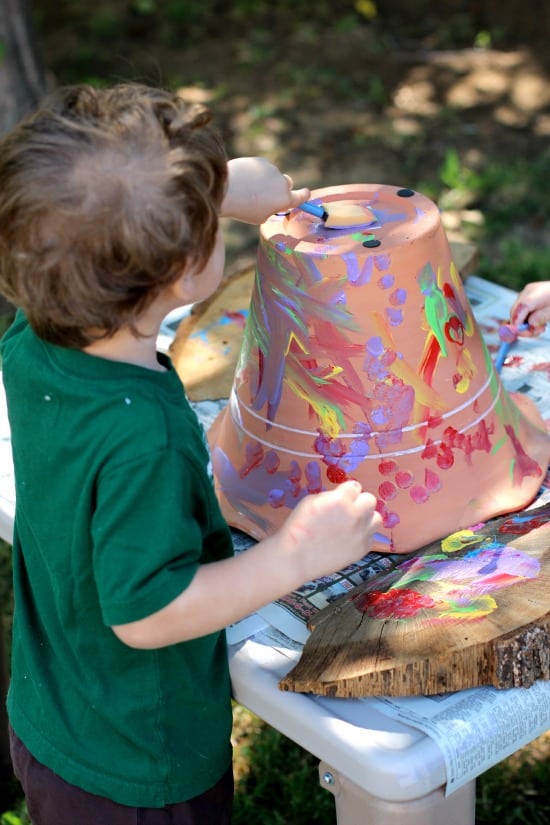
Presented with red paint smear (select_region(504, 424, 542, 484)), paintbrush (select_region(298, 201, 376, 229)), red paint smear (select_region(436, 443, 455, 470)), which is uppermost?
paintbrush (select_region(298, 201, 376, 229))

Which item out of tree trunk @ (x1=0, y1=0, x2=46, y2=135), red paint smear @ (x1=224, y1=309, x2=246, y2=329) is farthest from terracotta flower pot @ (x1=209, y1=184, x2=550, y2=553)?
tree trunk @ (x1=0, y1=0, x2=46, y2=135)

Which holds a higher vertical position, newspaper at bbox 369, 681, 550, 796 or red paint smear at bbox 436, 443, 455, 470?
red paint smear at bbox 436, 443, 455, 470

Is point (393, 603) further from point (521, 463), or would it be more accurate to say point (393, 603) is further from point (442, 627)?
point (521, 463)

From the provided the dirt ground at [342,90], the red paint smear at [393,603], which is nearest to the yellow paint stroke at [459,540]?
the red paint smear at [393,603]

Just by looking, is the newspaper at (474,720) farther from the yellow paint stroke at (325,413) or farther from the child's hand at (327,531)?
the yellow paint stroke at (325,413)

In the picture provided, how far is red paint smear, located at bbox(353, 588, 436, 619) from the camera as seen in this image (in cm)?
123

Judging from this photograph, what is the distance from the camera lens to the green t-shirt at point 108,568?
0.95m

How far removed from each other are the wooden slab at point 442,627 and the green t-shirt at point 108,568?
5.5 inches

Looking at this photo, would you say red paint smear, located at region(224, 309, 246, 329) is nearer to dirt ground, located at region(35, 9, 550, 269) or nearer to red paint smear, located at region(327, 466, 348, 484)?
red paint smear, located at region(327, 466, 348, 484)

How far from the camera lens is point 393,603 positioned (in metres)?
1.25

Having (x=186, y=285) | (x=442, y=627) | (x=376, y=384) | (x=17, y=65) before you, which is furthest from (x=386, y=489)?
(x=17, y=65)

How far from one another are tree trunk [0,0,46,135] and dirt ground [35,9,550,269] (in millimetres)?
446

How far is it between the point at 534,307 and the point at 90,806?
962 millimetres

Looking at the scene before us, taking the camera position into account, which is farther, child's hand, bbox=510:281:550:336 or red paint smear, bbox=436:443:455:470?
child's hand, bbox=510:281:550:336
